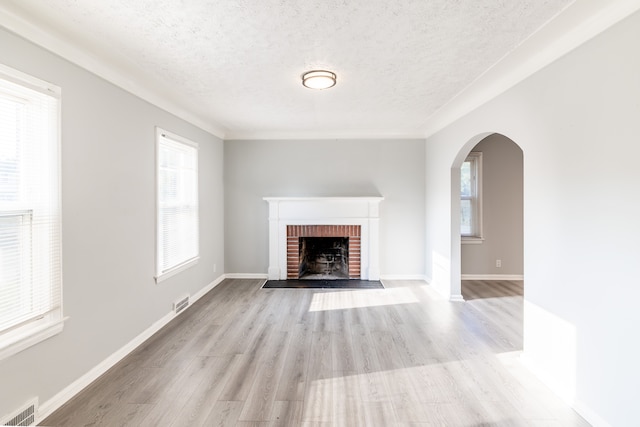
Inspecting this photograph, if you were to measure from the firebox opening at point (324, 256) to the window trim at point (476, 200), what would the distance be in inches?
82.3

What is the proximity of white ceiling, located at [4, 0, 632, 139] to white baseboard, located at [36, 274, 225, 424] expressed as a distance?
2.43 m

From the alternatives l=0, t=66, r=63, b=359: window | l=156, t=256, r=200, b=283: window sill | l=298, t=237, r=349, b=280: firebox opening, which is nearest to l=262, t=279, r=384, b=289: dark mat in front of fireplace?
l=298, t=237, r=349, b=280: firebox opening

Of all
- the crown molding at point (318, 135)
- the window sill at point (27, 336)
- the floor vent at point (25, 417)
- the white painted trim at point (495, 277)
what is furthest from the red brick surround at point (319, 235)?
the floor vent at point (25, 417)

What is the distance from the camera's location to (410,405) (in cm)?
202

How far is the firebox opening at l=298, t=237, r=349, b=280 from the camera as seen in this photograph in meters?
5.39

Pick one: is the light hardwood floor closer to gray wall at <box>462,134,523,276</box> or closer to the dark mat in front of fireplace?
the dark mat in front of fireplace

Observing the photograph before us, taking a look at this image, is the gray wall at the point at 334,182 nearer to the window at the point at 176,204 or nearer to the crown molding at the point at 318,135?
the crown molding at the point at 318,135

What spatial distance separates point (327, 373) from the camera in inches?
94.2

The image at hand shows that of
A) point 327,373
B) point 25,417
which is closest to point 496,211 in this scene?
point 327,373

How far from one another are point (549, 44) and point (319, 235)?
3.81 meters

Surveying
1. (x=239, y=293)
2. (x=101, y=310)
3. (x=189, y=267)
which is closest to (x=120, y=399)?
(x=101, y=310)

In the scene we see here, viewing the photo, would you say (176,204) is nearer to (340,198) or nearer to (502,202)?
(340,198)

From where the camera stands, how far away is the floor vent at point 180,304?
3567mm

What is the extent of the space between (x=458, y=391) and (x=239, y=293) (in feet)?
10.5
